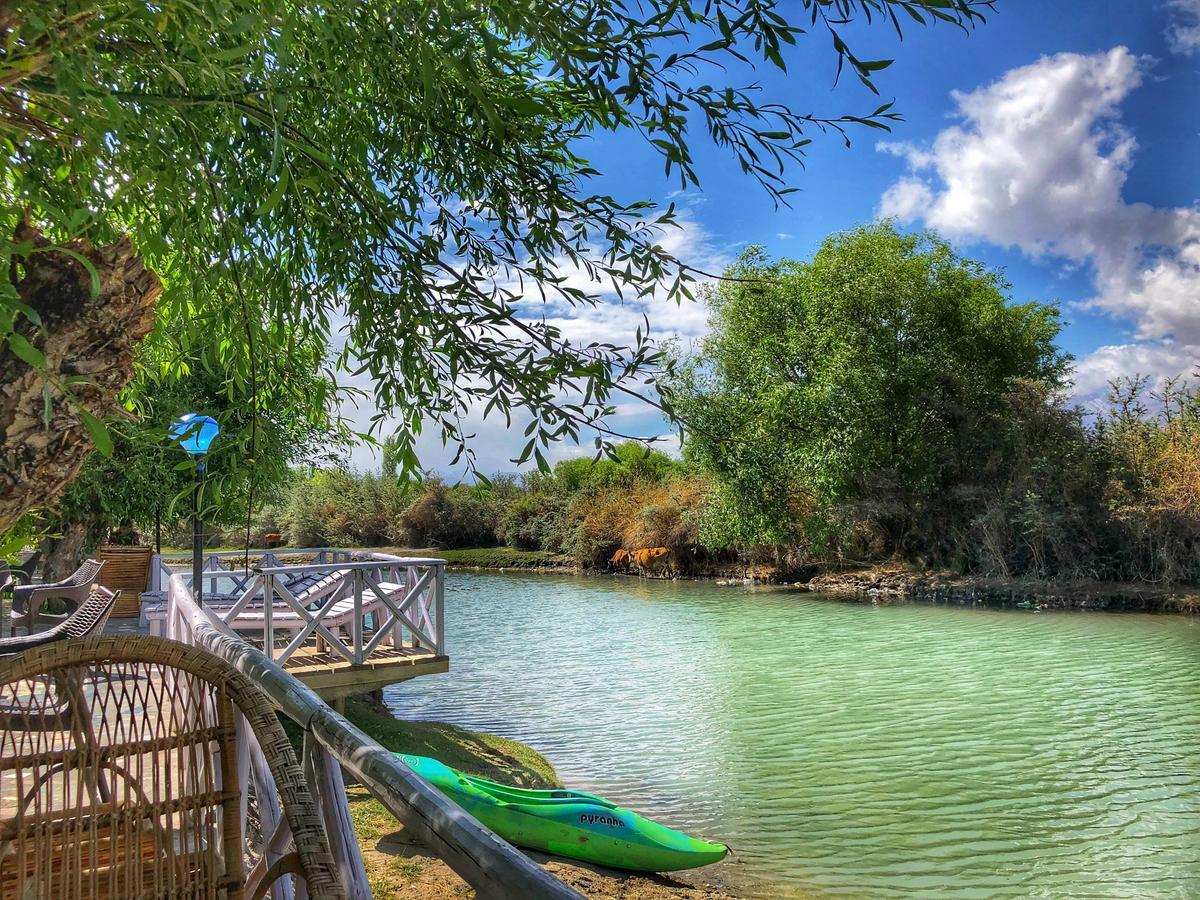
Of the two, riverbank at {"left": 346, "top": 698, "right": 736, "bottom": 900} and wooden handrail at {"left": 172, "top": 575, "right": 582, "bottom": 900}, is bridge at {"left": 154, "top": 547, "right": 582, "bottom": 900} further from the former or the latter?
riverbank at {"left": 346, "top": 698, "right": 736, "bottom": 900}

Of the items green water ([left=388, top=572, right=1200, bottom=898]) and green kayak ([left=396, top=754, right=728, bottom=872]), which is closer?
green kayak ([left=396, top=754, right=728, bottom=872])

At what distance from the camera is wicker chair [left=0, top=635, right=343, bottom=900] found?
1.92m

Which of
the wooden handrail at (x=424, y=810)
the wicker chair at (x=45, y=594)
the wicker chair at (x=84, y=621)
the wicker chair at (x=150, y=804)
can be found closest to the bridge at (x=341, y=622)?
the wicker chair at (x=45, y=594)

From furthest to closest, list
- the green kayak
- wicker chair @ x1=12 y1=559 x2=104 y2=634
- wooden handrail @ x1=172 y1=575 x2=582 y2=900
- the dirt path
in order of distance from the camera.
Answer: wicker chair @ x1=12 y1=559 x2=104 y2=634
the green kayak
the dirt path
wooden handrail @ x1=172 y1=575 x2=582 y2=900

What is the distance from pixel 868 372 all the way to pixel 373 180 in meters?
20.8

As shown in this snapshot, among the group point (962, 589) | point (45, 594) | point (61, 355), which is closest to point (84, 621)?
point (45, 594)

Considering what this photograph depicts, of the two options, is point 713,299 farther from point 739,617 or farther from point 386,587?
point 386,587

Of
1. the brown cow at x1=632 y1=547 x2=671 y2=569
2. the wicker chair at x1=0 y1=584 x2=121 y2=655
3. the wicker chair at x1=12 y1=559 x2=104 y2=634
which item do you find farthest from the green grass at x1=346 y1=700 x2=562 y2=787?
the brown cow at x1=632 y1=547 x2=671 y2=569

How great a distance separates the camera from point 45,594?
599cm

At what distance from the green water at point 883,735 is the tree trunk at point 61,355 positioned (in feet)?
15.3

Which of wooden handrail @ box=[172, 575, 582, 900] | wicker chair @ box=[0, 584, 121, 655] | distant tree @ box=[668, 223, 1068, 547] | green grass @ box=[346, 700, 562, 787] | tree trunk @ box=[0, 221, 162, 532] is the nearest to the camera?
wooden handrail @ box=[172, 575, 582, 900]

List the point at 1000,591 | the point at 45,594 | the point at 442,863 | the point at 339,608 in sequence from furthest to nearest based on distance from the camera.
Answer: the point at 1000,591 < the point at 339,608 < the point at 45,594 < the point at 442,863

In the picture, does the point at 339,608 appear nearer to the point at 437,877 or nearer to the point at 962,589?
the point at 437,877

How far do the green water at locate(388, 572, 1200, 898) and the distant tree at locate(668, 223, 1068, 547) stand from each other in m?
5.56
